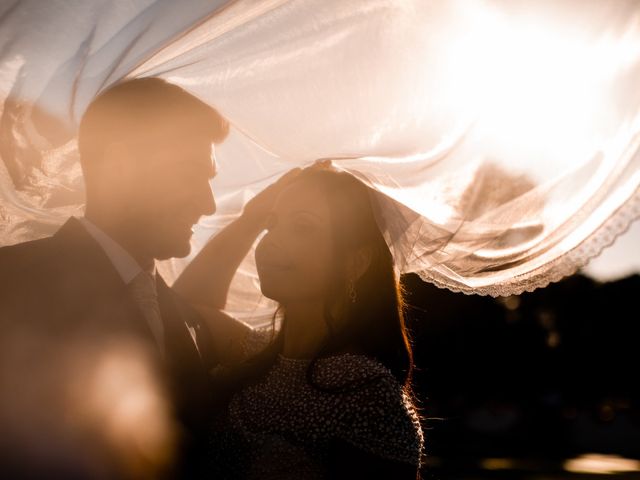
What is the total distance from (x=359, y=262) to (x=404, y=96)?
91 cm

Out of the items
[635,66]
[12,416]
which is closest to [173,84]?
[12,416]

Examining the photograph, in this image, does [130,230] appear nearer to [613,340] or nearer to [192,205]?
[192,205]

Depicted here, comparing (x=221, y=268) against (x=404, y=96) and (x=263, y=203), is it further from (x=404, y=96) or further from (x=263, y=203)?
(x=404, y=96)

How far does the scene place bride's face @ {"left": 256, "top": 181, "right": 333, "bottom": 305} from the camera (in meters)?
3.43

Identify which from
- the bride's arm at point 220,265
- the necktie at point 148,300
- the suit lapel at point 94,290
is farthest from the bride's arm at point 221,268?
the suit lapel at point 94,290

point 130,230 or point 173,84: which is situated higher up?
point 173,84

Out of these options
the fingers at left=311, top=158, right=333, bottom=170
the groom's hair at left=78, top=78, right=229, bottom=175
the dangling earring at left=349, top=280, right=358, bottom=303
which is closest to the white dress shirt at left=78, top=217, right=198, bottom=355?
the groom's hair at left=78, top=78, right=229, bottom=175

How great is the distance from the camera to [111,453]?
9.29 ft

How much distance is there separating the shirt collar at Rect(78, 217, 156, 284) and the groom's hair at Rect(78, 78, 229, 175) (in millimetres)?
386

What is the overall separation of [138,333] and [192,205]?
1.01 meters

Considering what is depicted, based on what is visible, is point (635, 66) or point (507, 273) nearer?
point (635, 66)

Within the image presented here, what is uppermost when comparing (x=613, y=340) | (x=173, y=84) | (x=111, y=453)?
(x=173, y=84)

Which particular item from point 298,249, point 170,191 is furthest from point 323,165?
point 170,191

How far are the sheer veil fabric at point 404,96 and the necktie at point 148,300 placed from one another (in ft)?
2.30
